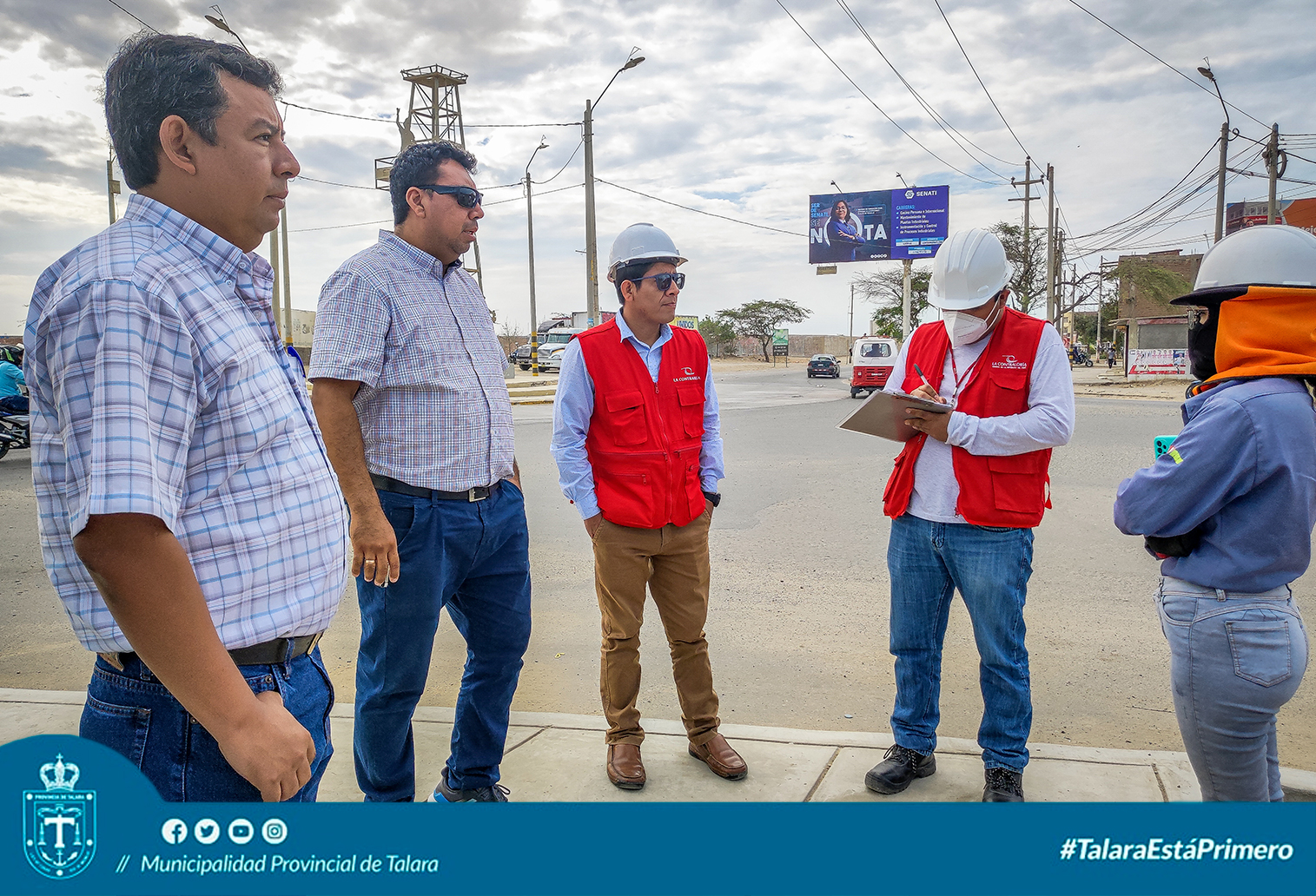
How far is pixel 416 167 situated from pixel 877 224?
41.2m

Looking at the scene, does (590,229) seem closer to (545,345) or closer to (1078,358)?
(545,345)

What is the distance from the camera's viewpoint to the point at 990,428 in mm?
2842

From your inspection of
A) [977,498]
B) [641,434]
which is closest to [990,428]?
[977,498]

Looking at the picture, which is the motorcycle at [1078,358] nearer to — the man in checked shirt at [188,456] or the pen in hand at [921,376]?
the pen in hand at [921,376]

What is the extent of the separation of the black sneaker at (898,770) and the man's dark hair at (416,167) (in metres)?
2.55

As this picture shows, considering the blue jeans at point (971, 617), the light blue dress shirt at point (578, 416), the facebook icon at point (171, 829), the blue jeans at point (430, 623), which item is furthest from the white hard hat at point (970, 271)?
the facebook icon at point (171, 829)

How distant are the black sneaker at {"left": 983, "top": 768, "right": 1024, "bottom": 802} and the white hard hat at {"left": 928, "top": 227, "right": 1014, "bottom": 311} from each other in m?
1.60

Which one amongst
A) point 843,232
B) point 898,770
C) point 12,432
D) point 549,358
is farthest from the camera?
point 549,358

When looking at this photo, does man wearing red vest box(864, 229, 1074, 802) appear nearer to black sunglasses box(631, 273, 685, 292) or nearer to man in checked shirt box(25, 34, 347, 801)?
black sunglasses box(631, 273, 685, 292)

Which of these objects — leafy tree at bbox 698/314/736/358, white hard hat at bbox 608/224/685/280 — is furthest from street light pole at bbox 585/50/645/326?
leafy tree at bbox 698/314/736/358

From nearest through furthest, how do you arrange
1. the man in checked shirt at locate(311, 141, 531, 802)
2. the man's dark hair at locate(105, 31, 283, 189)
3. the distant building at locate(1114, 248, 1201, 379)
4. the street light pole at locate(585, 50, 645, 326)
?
1. the man's dark hair at locate(105, 31, 283, 189)
2. the man in checked shirt at locate(311, 141, 531, 802)
3. the street light pole at locate(585, 50, 645, 326)
4. the distant building at locate(1114, 248, 1201, 379)

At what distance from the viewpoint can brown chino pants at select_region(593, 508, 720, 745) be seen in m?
3.12

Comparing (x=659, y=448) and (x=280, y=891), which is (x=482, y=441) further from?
(x=280, y=891)

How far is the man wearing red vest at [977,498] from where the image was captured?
283 centimetres
